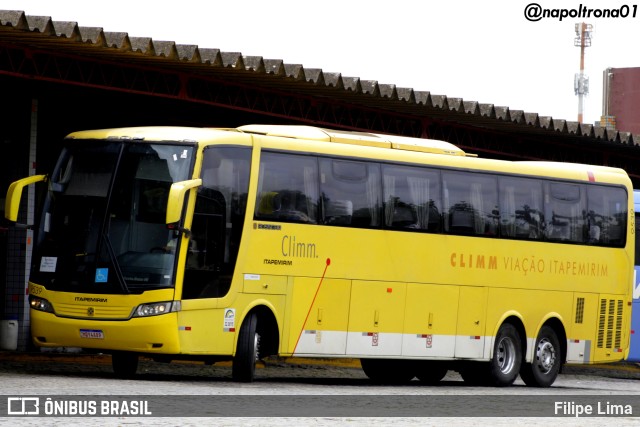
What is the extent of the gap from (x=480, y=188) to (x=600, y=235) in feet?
10.4

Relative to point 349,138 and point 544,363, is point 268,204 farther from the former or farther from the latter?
point 544,363

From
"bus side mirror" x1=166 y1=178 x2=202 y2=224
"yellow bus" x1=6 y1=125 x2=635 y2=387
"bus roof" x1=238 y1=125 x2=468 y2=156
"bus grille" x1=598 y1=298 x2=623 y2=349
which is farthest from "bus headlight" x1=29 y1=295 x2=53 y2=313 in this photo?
"bus grille" x1=598 y1=298 x2=623 y2=349

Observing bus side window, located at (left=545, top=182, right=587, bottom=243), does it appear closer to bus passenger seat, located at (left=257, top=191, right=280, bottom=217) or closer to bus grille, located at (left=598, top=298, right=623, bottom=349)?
bus grille, located at (left=598, top=298, right=623, bottom=349)

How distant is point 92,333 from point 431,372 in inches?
292

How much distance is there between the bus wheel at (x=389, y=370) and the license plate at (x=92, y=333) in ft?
20.8

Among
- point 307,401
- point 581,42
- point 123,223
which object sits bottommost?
point 307,401

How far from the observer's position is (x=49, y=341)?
18734 mm

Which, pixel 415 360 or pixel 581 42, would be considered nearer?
pixel 415 360

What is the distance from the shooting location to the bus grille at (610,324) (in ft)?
81.7

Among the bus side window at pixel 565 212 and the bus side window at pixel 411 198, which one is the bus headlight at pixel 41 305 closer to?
the bus side window at pixel 411 198

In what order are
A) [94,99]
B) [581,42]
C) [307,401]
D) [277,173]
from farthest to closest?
[581,42]
[94,99]
[277,173]
[307,401]

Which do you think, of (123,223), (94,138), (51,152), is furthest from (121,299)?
(51,152)

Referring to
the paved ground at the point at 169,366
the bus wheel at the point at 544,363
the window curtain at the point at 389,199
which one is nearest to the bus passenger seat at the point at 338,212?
the window curtain at the point at 389,199

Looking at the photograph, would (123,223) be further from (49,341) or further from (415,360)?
(415,360)
